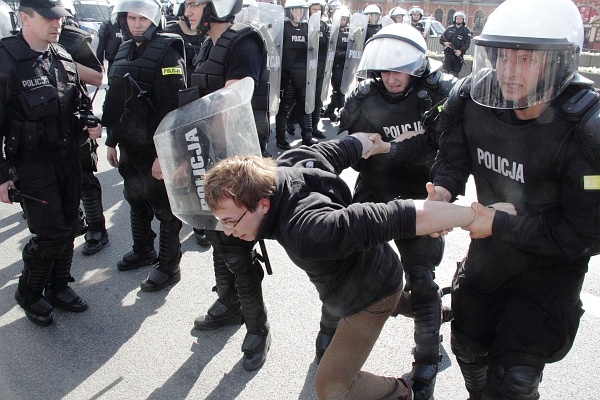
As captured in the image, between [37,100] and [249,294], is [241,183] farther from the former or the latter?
[37,100]

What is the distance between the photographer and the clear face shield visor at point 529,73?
1.71 metres

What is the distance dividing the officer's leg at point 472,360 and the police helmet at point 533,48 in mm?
1016

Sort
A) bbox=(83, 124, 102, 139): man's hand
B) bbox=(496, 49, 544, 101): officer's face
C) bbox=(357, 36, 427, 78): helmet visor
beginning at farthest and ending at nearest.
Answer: bbox=(83, 124, 102, 139): man's hand → bbox=(357, 36, 427, 78): helmet visor → bbox=(496, 49, 544, 101): officer's face

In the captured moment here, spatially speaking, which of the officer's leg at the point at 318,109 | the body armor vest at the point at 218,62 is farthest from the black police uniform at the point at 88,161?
the officer's leg at the point at 318,109

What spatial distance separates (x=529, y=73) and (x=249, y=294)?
1.76 meters

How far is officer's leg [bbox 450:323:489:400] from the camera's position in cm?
221

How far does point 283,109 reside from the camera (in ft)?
23.5

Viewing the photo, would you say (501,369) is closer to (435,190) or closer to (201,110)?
(435,190)

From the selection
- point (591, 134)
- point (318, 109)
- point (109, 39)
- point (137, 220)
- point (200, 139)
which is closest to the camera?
point (591, 134)

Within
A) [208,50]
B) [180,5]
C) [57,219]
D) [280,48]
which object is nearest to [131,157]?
[57,219]

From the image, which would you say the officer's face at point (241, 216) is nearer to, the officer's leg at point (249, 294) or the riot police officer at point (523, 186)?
the riot police officer at point (523, 186)

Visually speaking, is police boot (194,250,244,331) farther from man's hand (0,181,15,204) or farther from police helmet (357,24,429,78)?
police helmet (357,24,429,78)

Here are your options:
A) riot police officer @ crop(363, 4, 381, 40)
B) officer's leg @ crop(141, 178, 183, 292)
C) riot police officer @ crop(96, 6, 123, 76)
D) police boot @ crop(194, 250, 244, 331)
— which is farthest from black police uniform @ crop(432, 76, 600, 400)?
riot police officer @ crop(363, 4, 381, 40)

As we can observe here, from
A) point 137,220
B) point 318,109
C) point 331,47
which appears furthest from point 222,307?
point 331,47
